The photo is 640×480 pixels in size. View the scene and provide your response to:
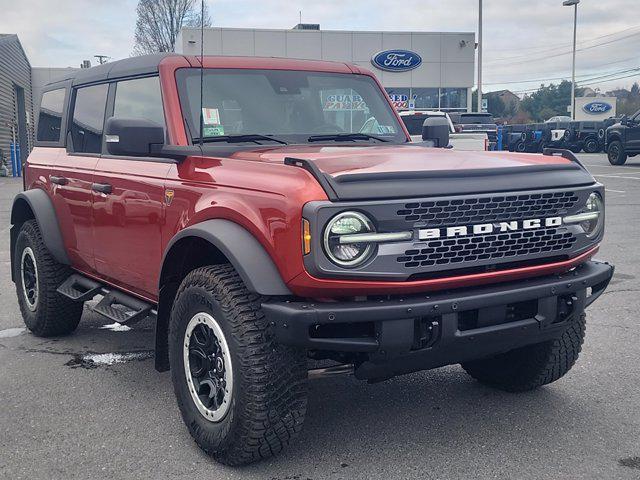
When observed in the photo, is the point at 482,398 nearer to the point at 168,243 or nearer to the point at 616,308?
the point at 168,243

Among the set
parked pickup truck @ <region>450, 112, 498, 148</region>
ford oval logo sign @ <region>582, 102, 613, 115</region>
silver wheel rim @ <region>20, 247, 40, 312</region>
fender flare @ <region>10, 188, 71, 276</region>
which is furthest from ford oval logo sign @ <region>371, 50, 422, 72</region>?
fender flare @ <region>10, 188, 71, 276</region>

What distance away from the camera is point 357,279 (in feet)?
9.78

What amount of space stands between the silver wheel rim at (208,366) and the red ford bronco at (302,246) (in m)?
0.01

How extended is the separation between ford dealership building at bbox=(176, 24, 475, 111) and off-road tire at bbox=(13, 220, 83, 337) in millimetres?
30689

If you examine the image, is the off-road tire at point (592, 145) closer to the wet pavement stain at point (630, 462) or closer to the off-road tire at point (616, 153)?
the off-road tire at point (616, 153)

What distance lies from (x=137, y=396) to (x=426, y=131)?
2578 millimetres

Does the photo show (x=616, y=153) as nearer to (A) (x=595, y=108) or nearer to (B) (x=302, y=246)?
(B) (x=302, y=246)

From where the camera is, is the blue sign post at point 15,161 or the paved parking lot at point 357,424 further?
the blue sign post at point 15,161

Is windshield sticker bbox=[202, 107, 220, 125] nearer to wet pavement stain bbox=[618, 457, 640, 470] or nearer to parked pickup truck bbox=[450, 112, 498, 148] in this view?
wet pavement stain bbox=[618, 457, 640, 470]

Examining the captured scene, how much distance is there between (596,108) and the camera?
60469 millimetres

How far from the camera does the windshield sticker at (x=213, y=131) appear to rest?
415 centimetres

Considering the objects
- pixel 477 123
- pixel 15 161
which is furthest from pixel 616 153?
pixel 15 161

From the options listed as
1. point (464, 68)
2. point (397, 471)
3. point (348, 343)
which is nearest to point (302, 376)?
point (348, 343)

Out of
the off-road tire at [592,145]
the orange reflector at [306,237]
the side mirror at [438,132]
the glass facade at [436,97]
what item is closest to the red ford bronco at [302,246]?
the orange reflector at [306,237]
